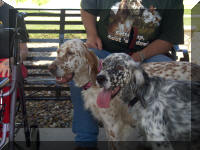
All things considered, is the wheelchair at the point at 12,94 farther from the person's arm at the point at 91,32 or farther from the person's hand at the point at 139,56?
the person's hand at the point at 139,56

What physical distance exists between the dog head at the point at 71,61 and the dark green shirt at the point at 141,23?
0.41 metres

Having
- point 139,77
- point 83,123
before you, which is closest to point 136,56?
point 139,77

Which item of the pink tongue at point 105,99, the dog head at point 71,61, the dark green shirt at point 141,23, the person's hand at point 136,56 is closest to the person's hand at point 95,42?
the dark green shirt at point 141,23

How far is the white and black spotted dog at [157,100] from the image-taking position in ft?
6.68

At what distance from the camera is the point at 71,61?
2.67m

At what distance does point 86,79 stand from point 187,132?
1155 mm

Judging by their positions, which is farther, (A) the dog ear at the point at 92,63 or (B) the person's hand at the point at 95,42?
(B) the person's hand at the point at 95,42

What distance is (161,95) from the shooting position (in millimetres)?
2098

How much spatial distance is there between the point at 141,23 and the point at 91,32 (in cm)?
57

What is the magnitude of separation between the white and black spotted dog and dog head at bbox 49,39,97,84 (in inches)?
20.9

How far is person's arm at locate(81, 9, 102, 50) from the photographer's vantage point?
2951 mm

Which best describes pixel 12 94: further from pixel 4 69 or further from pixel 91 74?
pixel 91 74

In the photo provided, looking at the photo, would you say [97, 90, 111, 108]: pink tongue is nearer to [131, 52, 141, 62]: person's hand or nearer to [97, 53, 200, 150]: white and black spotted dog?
[97, 53, 200, 150]: white and black spotted dog

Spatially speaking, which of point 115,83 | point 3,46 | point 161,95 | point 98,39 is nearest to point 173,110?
point 161,95
